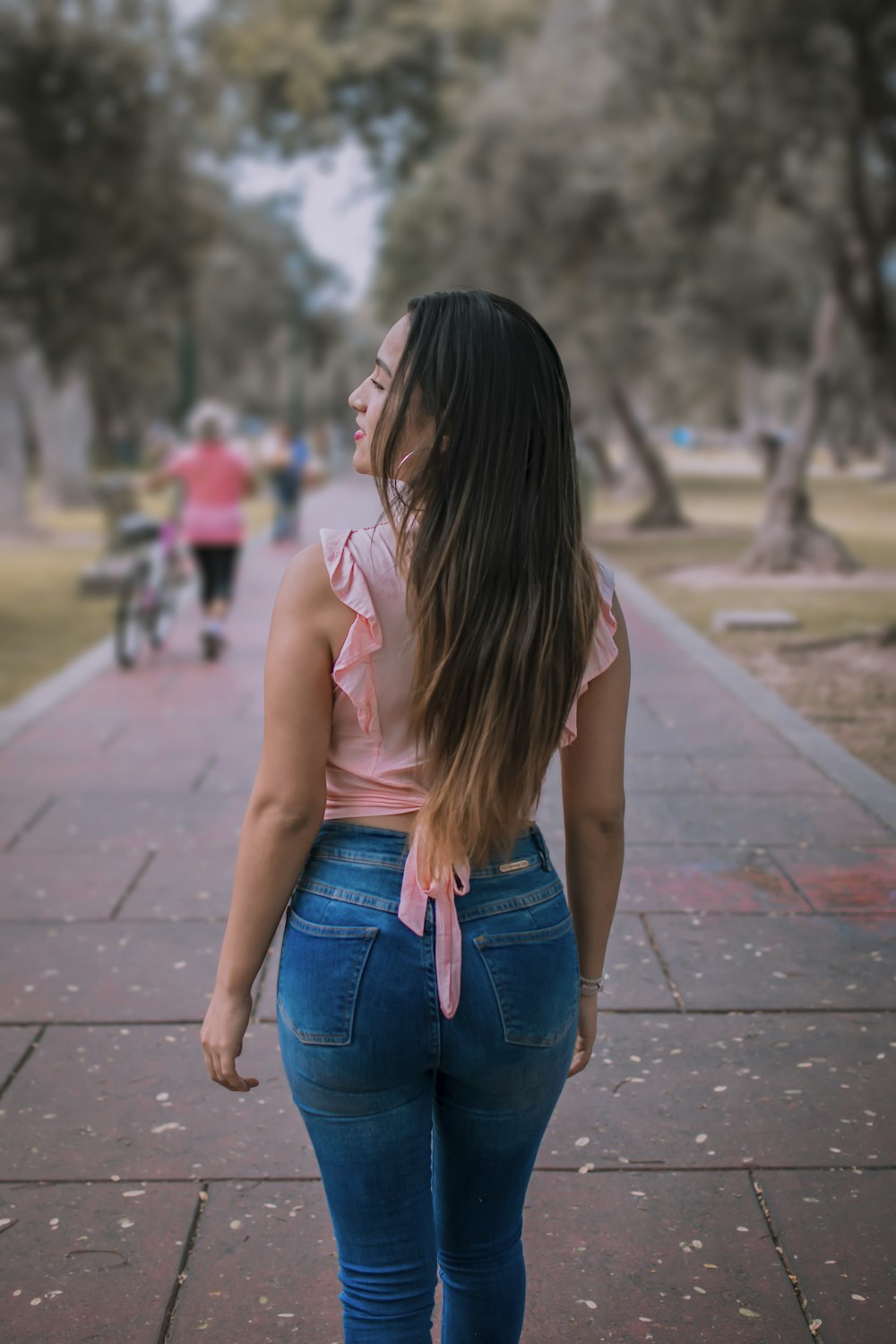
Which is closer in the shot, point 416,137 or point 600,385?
point 600,385

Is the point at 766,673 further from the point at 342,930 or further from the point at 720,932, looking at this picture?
the point at 342,930

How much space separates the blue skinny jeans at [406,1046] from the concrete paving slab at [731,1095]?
4.57ft

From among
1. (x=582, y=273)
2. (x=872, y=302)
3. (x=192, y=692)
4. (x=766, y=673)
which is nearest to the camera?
(x=192, y=692)

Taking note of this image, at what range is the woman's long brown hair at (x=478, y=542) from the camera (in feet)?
5.66

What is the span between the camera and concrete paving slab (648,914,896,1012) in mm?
4035

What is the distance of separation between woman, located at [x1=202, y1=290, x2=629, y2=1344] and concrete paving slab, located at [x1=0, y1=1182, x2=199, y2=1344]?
925 millimetres

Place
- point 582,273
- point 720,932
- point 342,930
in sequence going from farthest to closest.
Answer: point 582,273, point 720,932, point 342,930

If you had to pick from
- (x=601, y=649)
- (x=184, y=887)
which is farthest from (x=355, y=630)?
(x=184, y=887)

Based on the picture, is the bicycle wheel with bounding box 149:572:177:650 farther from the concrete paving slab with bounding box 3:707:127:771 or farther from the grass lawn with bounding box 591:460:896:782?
the grass lawn with bounding box 591:460:896:782

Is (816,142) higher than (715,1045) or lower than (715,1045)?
higher

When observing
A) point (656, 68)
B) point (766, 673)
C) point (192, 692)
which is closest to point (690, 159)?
point (656, 68)

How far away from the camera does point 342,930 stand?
1740 millimetres

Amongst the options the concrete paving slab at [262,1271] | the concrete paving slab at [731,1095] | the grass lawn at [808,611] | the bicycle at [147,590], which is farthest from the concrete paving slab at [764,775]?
the bicycle at [147,590]

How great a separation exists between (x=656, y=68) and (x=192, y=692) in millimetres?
8326
